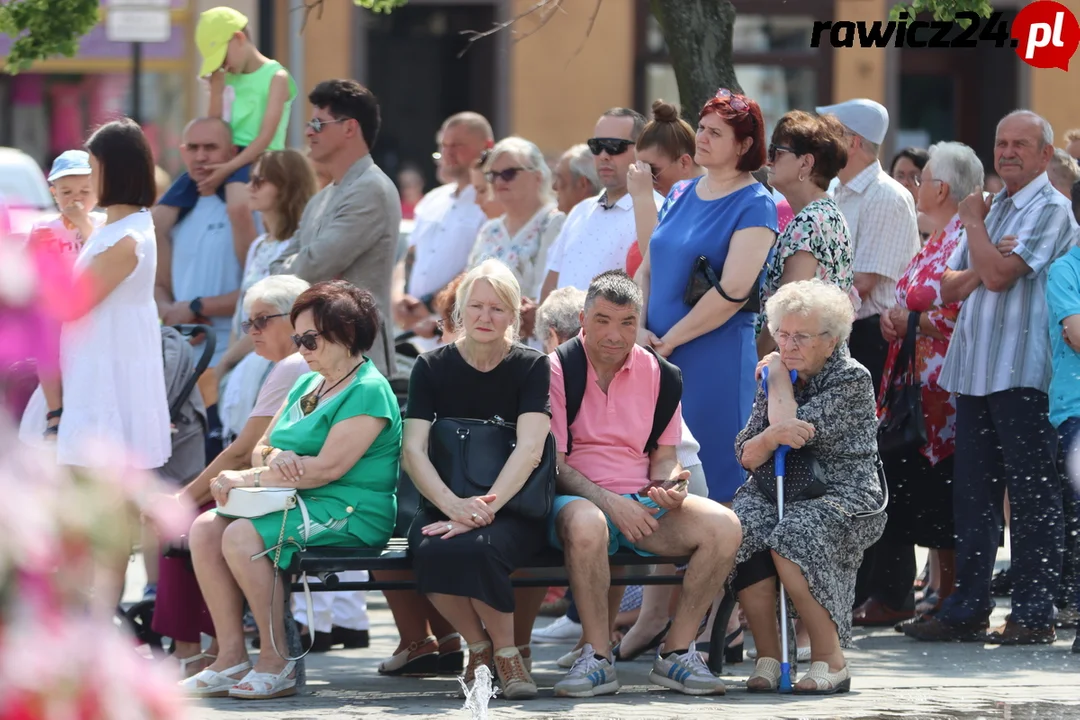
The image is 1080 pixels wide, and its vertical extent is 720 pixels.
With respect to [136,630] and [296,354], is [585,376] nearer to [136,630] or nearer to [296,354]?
[296,354]

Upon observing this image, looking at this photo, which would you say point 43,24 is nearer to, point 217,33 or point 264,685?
point 217,33

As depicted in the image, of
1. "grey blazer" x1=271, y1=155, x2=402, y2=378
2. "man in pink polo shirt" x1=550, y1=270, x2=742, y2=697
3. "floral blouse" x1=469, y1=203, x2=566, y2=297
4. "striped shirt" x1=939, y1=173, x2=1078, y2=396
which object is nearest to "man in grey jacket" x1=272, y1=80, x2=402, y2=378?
"grey blazer" x1=271, y1=155, x2=402, y2=378

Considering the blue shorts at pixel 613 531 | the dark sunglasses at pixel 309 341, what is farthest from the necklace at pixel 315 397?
the blue shorts at pixel 613 531

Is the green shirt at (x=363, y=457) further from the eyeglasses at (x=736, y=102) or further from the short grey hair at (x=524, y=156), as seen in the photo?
the short grey hair at (x=524, y=156)

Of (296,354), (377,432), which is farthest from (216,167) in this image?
(377,432)

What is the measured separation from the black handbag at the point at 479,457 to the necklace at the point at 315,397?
1.25 feet

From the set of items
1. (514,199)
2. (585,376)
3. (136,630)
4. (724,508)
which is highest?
(514,199)

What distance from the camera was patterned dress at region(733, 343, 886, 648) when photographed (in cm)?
614

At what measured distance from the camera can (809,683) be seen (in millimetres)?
6094

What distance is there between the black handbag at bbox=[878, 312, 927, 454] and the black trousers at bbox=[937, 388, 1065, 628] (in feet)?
0.89

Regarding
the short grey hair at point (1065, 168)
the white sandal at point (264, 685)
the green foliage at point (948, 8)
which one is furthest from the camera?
the short grey hair at point (1065, 168)

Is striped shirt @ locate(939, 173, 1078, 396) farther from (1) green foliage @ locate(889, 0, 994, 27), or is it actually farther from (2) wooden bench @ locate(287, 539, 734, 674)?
(2) wooden bench @ locate(287, 539, 734, 674)

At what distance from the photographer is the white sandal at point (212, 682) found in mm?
6082

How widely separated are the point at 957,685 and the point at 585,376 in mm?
1768
